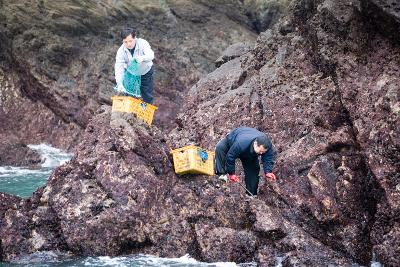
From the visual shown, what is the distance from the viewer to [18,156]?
17.9 metres

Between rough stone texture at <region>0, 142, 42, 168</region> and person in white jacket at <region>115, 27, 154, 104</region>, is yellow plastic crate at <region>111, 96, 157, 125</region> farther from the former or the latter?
rough stone texture at <region>0, 142, 42, 168</region>

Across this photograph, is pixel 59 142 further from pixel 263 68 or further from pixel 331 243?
pixel 331 243

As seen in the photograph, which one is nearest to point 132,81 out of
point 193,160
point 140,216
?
point 193,160

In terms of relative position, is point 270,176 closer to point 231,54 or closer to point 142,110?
point 142,110

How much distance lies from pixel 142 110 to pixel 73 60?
40.3ft

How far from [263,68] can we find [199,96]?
1710 millimetres

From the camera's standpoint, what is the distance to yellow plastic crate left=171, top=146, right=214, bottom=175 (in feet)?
29.7

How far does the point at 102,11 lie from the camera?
2334cm

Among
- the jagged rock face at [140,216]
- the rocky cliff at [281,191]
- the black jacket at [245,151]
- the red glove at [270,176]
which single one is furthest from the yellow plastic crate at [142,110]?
the red glove at [270,176]

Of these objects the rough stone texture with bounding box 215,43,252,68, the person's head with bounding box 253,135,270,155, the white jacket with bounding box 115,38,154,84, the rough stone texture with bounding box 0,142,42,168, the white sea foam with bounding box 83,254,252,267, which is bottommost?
the white sea foam with bounding box 83,254,252,267

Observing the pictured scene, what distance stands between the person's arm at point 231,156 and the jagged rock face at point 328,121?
0.69m

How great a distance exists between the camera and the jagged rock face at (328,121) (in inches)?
340

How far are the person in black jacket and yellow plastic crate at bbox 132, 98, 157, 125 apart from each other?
5.62 feet

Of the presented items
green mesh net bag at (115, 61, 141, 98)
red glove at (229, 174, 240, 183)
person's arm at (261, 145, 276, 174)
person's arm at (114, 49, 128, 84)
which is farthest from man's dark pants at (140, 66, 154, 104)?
person's arm at (261, 145, 276, 174)
